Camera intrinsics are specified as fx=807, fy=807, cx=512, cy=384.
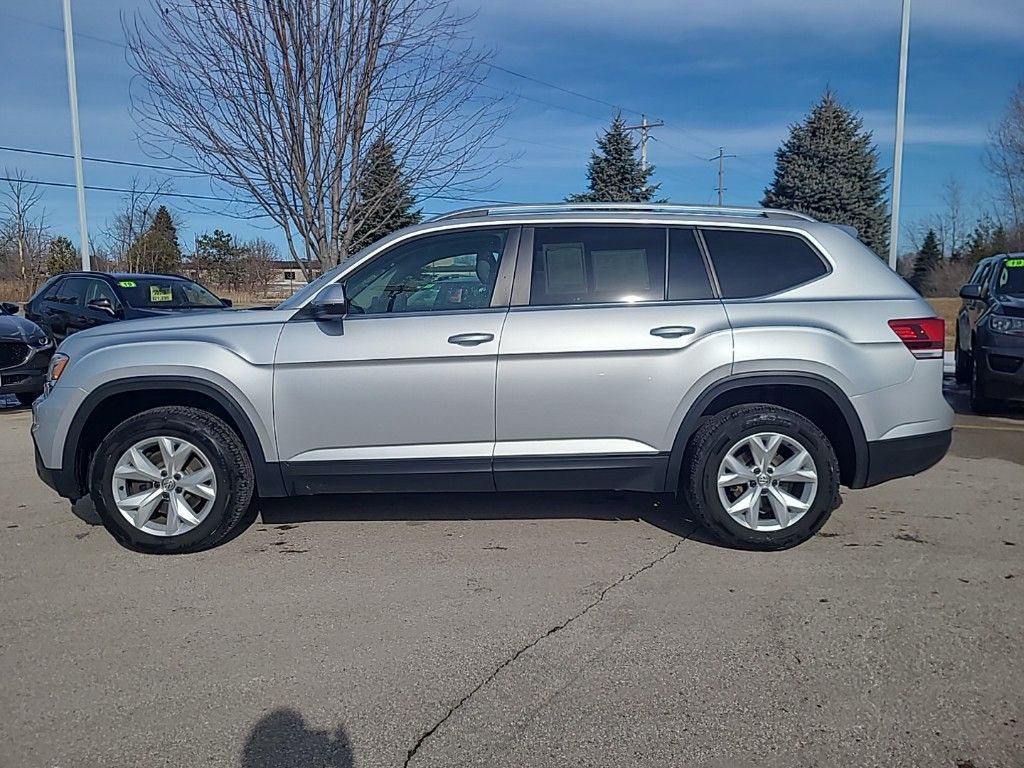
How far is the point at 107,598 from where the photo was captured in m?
4.02

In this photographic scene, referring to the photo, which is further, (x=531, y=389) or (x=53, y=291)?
(x=53, y=291)

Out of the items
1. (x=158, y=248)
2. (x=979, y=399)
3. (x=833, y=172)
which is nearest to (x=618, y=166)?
(x=833, y=172)

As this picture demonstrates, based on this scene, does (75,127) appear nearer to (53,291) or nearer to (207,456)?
(53,291)

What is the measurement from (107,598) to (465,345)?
7.25 feet

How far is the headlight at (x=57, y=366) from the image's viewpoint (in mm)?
4621

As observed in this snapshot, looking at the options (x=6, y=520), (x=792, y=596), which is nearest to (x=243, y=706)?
(x=792, y=596)

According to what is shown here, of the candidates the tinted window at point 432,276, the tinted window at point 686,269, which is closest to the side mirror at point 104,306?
the tinted window at point 432,276

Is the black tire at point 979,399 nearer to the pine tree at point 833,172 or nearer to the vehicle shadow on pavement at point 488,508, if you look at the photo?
the vehicle shadow on pavement at point 488,508

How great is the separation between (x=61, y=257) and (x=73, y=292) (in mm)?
20784

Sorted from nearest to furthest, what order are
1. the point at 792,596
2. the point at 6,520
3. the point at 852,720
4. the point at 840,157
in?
the point at 852,720
the point at 792,596
the point at 6,520
the point at 840,157

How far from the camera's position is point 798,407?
15.7ft

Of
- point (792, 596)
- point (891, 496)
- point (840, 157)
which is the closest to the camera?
point (792, 596)

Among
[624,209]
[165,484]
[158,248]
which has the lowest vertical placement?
[165,484]

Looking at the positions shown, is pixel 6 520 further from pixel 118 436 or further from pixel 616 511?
pixel 616 511
